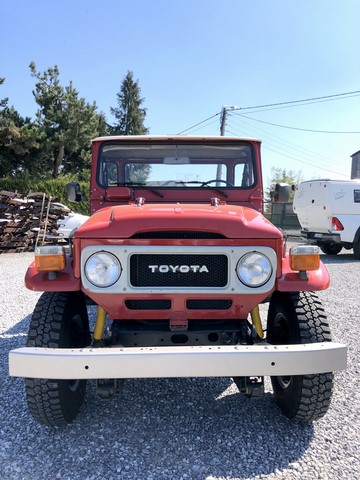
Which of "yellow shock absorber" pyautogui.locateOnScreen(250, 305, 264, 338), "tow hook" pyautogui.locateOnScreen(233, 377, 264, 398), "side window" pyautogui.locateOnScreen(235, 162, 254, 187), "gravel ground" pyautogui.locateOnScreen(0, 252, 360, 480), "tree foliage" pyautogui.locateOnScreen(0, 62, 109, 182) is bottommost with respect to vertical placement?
"gravel ground" pyautogui.locateOnScreen(0, 252, 360, 480)

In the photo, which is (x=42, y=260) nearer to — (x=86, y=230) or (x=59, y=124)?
(x=86, y=230)

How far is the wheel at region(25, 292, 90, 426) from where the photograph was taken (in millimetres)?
2479

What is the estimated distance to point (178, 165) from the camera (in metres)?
3.75

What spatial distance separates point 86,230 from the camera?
2.37 m

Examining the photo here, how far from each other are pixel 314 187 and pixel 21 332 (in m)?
9.30

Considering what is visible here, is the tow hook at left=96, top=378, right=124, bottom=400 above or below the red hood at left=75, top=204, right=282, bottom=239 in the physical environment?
below

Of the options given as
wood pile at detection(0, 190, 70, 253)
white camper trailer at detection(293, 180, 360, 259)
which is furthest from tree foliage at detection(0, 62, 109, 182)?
white camper trailer at detection(293, 180, 360, 259)

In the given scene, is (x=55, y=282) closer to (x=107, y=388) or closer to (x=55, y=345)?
(x=55, y=345)

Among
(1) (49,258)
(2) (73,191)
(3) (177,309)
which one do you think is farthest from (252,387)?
(2) (73,191)

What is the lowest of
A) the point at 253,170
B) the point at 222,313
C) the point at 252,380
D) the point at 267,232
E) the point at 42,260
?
the point at 252,380

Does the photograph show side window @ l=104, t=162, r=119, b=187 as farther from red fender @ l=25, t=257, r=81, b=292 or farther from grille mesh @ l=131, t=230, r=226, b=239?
grille mesh @ l=131, t=230, r=226, b=239

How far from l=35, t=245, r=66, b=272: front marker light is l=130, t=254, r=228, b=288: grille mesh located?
485 mm

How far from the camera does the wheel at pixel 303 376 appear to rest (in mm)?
2545

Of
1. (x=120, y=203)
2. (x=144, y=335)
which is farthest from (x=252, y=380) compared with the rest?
(x=120, y=203)
